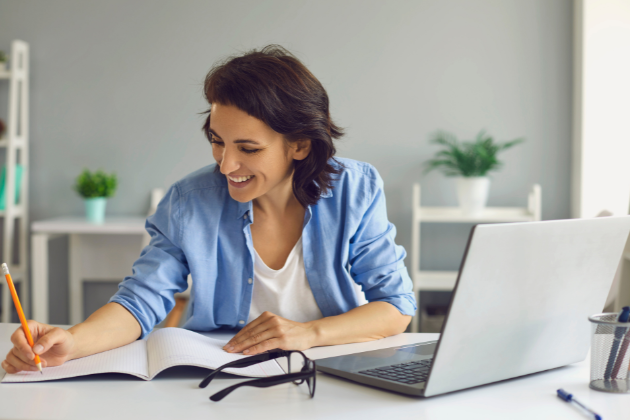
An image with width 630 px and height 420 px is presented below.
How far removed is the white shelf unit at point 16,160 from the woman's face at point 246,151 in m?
2.06

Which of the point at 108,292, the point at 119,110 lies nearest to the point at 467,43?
the point at 119,110

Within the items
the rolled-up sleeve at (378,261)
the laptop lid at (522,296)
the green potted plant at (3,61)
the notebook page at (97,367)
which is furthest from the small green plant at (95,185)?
the laptop lid at (522,296)

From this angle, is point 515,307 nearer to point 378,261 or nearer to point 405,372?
point 405,372

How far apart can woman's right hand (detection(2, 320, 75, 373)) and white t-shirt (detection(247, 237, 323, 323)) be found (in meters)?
0.43

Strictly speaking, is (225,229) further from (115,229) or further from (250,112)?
(115,229)

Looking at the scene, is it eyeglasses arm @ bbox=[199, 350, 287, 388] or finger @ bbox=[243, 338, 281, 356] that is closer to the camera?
eyeglasses arm @ bbox=[199, 350, 287, 388]

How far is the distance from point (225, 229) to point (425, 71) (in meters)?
1.98

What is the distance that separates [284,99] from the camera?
3.48ft

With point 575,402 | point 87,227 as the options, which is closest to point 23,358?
point 575,402

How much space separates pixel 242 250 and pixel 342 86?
6.22ft

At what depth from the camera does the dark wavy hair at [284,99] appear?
104 centimetres

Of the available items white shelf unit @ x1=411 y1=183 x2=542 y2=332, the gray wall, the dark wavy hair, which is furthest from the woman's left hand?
the gray wall

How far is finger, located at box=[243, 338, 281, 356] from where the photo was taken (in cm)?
86

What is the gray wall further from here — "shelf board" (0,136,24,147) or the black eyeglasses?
the black eyeglasses
